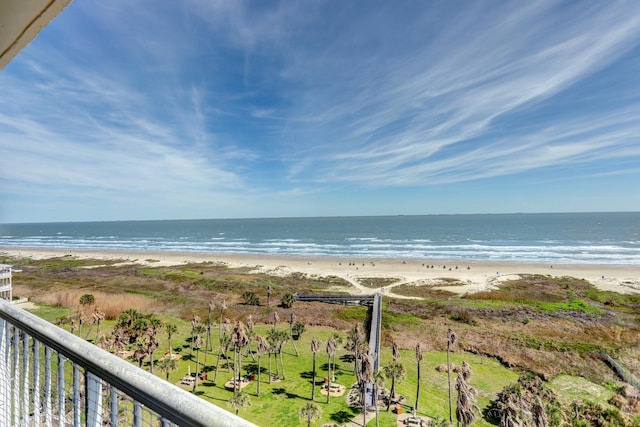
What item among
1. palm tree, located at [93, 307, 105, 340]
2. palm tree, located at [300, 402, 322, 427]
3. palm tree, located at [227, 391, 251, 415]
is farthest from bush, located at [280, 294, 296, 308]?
palm tree, located at [300, 402, 322, 427]

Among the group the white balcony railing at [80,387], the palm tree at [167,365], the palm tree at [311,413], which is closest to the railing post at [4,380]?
the white balcony railing at [80,387]

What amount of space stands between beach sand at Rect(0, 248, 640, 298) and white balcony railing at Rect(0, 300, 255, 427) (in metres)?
39.0

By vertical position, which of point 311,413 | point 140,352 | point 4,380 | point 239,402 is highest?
point 4,380

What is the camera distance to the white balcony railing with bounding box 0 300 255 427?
1.24 m

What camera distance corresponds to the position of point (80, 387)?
82.6 inches

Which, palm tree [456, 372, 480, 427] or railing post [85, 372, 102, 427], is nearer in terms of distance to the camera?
railing post [85, 372, 102, 427]

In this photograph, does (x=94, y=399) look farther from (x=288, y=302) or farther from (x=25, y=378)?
(x=288, y=302)

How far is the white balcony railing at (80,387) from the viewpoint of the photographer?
124 centimetres

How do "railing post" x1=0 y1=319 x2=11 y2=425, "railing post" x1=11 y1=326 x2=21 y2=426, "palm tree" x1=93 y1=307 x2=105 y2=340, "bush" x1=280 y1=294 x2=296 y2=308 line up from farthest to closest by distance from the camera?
1. "bush" x1=280 y1=294 x2=296 y2=308
2. "palm tree" x1=93 y1=307 x2=105 y2=340
3. "railing post" x1=0 y1=319 x2=11 y2=425
4. "railing post" x1=11 y1=326 x2=21 y2=426

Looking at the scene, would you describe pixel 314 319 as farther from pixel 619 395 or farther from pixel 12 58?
pixel 12 58

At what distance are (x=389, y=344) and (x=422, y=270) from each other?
30.5 metres

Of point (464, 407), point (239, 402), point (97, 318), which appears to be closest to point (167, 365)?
point (239, 402)

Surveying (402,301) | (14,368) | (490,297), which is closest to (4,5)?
(14,368)

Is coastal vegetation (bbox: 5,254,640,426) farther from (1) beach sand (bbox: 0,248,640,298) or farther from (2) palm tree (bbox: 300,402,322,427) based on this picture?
(1) beach sand (bbox: 0,248,640,298)
